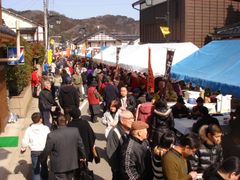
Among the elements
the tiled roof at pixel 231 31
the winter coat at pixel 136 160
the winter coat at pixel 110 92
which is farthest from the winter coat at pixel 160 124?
the tiled roof at pixel 231 31

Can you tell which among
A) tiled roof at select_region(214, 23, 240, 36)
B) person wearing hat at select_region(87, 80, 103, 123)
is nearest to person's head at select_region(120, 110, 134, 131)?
person wearing hat at select_region(87, 80, 103, 123)

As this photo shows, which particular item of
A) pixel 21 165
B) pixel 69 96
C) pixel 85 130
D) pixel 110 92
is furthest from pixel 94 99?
pixel 85 130

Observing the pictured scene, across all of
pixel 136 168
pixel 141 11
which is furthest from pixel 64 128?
pixel 141 11

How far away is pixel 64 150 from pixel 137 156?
1.62 metres

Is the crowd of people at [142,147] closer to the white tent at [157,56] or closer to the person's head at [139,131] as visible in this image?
the person's head at [139,131]

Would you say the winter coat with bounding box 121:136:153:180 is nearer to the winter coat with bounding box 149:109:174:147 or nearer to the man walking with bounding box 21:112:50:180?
the man walking with bounding box 21:112:50:180

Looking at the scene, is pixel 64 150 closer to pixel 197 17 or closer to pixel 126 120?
pixel 126 120

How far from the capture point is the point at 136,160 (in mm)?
5391

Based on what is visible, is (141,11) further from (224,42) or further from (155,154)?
(155,154)

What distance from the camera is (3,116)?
Answer: 1352 cm

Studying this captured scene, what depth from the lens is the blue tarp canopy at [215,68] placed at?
23.1 feet

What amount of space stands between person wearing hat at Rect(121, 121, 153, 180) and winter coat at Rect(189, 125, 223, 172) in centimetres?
92

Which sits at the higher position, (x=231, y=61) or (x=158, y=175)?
(x=231, y=61)

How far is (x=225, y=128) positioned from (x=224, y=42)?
199cm
